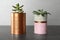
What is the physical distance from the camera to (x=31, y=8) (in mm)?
1371

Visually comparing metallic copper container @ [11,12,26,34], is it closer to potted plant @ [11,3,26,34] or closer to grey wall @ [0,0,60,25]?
potted plant @ [11,3,26,34]

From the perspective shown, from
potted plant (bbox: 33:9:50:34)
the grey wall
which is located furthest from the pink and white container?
the grey wall

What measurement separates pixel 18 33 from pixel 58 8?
0.60 m

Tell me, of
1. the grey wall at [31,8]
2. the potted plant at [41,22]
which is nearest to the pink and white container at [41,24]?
the potted plant at [41,22]

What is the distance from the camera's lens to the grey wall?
1358mm

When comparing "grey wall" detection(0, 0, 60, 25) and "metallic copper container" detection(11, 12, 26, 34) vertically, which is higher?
"grey wall" detection(0, 0, 60, 25)

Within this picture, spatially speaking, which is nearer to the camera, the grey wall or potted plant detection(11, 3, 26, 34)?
potted plant detection(11, 3, 26, 34)

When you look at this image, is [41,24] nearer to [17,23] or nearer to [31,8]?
[17,23]

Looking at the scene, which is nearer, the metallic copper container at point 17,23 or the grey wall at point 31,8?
the metallic copper container at point 17,23

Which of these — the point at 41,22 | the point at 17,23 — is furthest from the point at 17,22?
the point at 41,22

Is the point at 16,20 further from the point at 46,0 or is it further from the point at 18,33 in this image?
the point at 46,0

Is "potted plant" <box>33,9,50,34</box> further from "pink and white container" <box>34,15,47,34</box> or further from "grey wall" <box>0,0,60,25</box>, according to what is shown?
"grey wall" <box>0,0,60,25</box>

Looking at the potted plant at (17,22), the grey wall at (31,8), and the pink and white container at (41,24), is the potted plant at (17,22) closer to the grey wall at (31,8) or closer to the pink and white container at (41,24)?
the pink and white container at (41,24)

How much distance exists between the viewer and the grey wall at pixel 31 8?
53.5 inches
